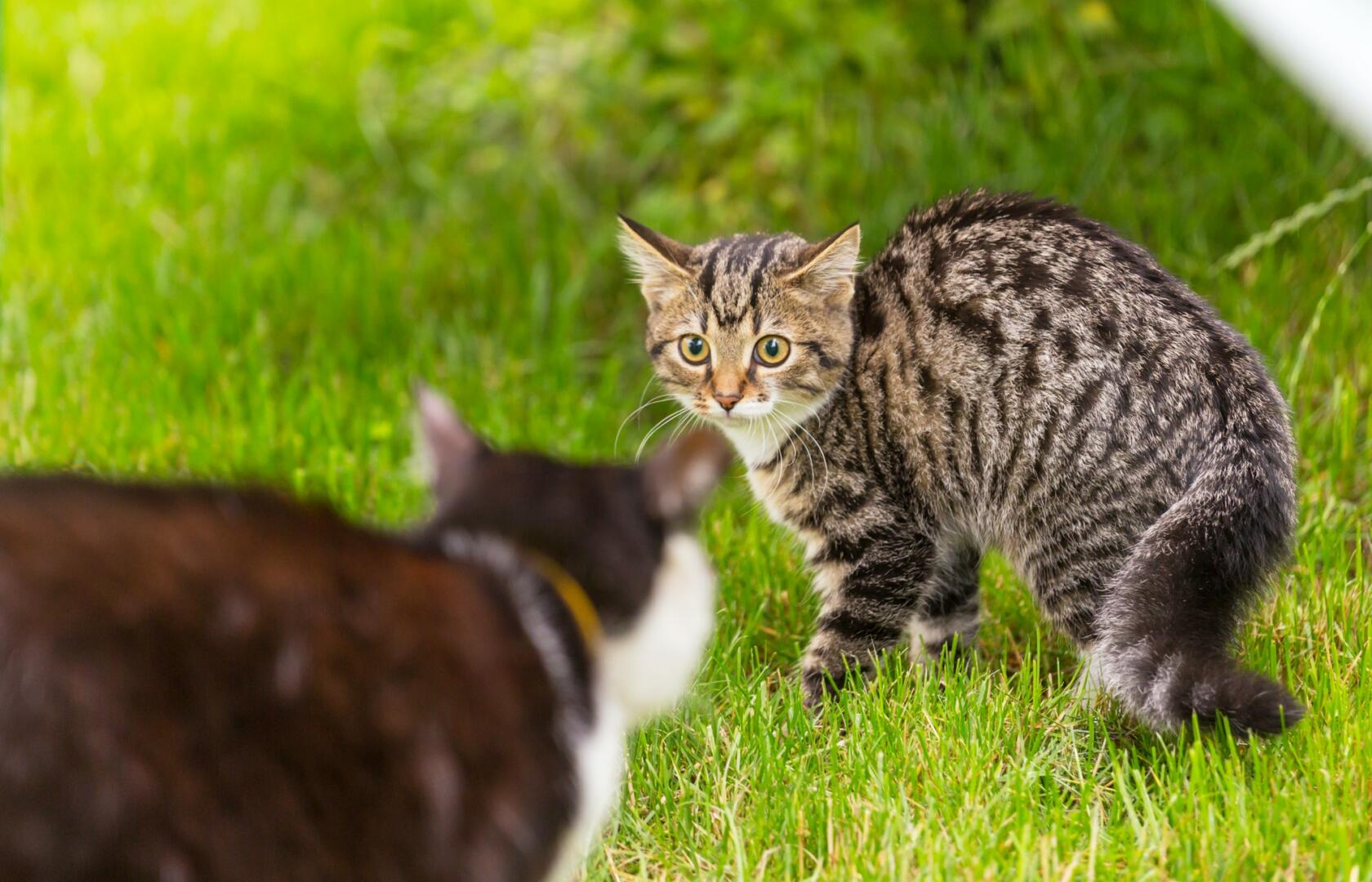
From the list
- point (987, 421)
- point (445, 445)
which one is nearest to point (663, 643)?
point (445, 445)

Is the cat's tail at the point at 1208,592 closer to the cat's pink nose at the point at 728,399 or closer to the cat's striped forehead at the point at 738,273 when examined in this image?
the cat's pink nose at the point at 728,399

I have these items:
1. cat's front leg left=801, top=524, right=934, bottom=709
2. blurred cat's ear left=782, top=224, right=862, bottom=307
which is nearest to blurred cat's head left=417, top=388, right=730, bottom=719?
cat's front leg left=801, top=524, right=934, bottom=709

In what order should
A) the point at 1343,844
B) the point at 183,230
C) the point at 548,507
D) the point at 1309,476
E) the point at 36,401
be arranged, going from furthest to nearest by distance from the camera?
the point at 183,230 → the point at 36,401 → the point at 1309,476 → the point at 1343,844 → the point at 548,507

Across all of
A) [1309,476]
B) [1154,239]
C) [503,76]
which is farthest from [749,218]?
[1309,476]

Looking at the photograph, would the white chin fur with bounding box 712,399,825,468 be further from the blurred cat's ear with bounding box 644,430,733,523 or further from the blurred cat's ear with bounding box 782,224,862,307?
the blurred cat's ear with bounding box 644,430,733,523

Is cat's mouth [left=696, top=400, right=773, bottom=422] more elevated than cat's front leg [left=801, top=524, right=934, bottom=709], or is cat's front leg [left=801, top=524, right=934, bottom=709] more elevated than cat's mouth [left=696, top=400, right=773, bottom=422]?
cat's mouth [left=696, top=400, right=773, bottom=422]

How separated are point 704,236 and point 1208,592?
294 cm

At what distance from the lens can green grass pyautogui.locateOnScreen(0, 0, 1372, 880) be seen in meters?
2.78

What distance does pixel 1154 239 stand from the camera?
511cm

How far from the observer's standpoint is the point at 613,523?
230 centimetres

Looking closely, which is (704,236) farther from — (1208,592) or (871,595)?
(1208,592)

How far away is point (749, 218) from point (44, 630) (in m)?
3.99

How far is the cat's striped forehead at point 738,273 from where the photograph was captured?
12.1ft

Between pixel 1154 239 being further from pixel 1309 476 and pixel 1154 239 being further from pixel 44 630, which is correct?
pixel 44 630
